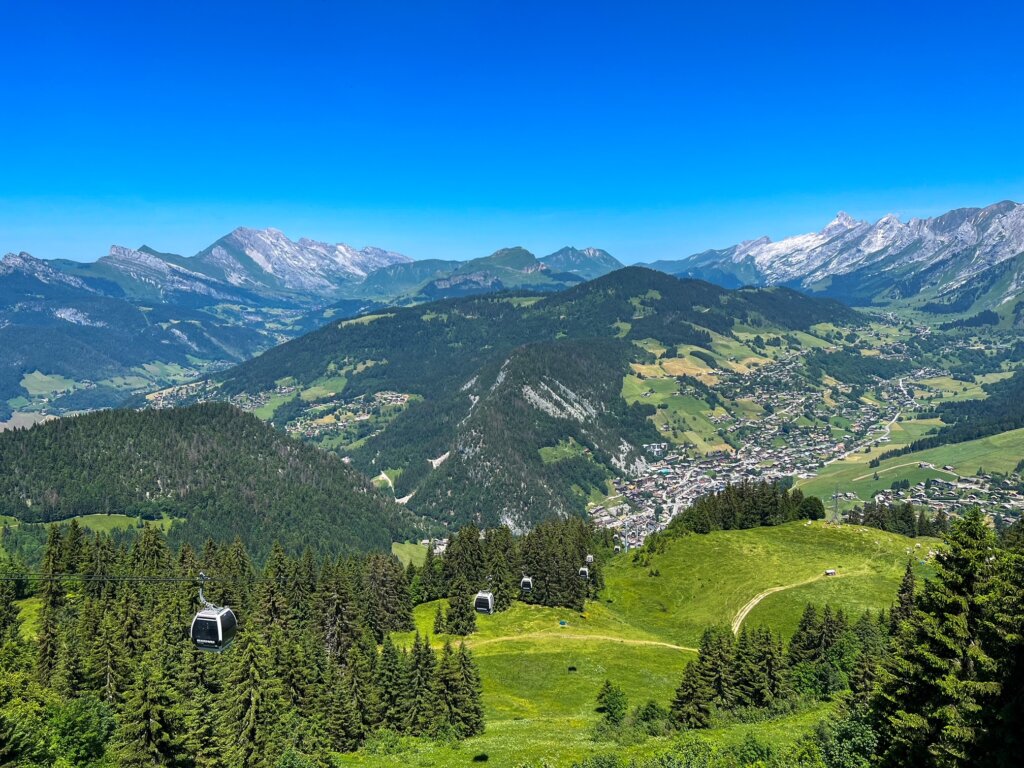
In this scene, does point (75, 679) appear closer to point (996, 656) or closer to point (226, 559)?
point (226, 559)

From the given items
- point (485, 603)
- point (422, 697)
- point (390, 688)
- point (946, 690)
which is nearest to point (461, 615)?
point (485, 603)

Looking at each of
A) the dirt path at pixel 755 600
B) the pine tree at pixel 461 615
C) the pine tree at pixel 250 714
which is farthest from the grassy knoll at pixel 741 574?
the pine tree at pixel 250 714

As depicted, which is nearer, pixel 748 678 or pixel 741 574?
pixel 748 678

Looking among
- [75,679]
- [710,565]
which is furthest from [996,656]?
[710,565]

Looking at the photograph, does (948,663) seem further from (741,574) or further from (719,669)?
(741,574)

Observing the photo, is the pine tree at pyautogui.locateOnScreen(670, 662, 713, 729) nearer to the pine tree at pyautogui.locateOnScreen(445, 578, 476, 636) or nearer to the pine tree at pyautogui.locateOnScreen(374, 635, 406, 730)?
the pine tree at pyautogui.locateOnScreen(374, 635, 406, 730)

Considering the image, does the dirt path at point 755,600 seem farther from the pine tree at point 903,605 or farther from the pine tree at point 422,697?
the pine tree at point 422,697
